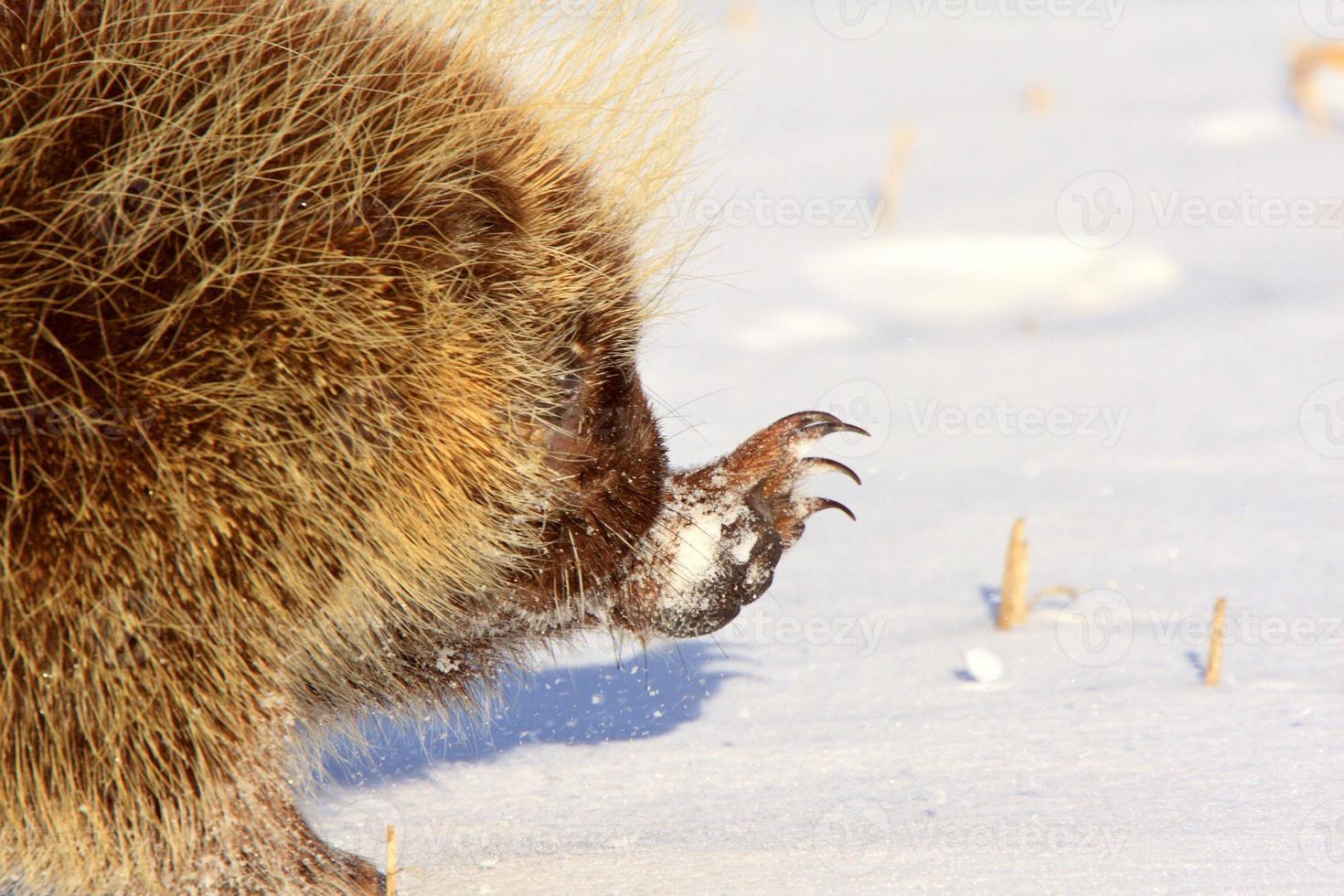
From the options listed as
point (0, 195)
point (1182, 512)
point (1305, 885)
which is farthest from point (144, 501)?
point (1182, 512)

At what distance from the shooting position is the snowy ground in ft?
5.90

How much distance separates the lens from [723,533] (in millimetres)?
1891

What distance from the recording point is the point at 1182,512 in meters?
3.36

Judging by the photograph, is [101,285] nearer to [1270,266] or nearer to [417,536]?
[417,536]
